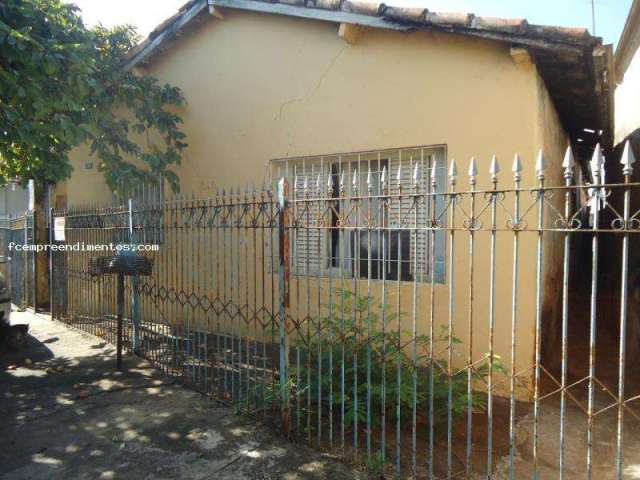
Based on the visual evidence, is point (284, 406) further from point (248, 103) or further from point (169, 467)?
point (248, 103)

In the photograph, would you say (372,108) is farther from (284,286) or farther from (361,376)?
(361,376)

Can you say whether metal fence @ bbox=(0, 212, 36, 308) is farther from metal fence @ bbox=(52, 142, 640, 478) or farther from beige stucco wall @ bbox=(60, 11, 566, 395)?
beige stucco wall @ bbox=(60, 11, 566, 395)

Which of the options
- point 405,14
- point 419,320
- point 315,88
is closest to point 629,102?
point 405,14

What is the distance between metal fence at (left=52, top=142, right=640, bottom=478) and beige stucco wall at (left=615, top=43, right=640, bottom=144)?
2948mm

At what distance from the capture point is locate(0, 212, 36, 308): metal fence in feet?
27.2

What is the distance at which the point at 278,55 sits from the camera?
19.6 feet

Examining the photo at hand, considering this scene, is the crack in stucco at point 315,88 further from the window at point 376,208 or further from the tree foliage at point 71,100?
the tree foliage at point 71,100

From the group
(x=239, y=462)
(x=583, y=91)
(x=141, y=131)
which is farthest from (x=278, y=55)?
(x=239, y=462)

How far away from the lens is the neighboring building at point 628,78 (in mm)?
8672

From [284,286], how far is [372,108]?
103 inches

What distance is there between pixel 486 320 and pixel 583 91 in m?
3.11

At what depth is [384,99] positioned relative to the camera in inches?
203

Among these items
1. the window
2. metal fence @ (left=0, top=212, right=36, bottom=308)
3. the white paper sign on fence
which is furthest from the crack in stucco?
metal fence @ (left=0, top=212, right=36, bottom=308)

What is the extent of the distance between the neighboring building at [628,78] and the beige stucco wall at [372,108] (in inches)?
156
